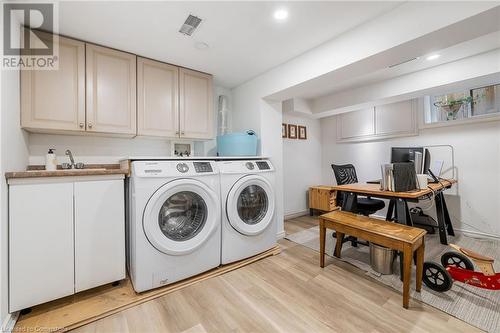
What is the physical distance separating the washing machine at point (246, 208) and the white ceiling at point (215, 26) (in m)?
1.16

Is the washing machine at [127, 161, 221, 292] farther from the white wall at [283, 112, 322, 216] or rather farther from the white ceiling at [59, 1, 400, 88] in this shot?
the white wall at [283, 112, 322, 216]

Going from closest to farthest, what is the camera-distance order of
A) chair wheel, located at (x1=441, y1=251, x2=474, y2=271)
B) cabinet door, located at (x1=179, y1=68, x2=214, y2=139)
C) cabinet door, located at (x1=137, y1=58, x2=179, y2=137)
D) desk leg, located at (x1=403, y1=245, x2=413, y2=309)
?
desk leg, located at (x1=403, y1=245, x2=413, y2=309), chair wheel, located at (x1=441, y1=251, x2=474, y2=271), cabinet door, located at (x1=137, y1=58, x2=179, y2=137), cabinet door, located at (x1=179, y1=68, x2=214, y2=139)

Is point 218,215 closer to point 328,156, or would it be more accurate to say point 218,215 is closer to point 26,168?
point 26,168

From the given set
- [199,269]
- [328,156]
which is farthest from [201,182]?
[328,156]

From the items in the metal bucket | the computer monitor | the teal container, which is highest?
the teal container

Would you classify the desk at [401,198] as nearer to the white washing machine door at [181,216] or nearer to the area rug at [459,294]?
the area rug at [459,294]

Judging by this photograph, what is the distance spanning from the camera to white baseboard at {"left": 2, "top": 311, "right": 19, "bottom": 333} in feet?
4.00

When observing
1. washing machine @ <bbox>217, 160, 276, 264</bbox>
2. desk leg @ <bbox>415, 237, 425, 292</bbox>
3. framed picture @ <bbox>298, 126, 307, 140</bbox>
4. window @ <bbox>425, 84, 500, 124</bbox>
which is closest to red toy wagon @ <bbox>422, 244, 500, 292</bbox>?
desk leg @ <bbox>415, 237, 425, 292</bbox>

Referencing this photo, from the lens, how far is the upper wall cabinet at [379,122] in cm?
333

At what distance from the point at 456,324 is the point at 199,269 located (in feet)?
6.08

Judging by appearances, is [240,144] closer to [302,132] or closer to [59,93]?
[59,93]

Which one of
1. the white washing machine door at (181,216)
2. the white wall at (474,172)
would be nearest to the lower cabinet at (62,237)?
the white washing machine door at (181,216)

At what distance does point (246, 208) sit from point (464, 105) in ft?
11.2

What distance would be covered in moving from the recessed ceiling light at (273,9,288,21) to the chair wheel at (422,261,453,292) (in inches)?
89.1
